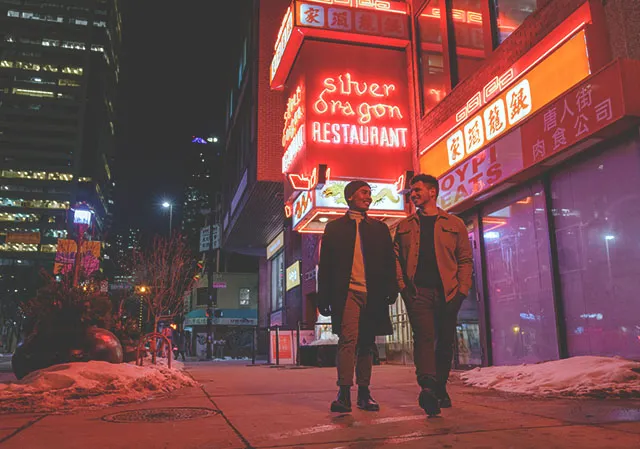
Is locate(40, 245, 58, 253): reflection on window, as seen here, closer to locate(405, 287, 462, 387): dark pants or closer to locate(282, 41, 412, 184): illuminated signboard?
locate(282, 41, 412, 184): illuminated signboard

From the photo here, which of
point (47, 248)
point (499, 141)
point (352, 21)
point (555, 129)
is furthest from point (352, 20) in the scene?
A: point (47, 248)

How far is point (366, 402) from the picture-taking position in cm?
436

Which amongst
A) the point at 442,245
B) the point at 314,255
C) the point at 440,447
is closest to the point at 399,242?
the point at 442,245

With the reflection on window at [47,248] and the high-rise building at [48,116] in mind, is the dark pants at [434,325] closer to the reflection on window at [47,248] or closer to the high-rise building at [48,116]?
the high-rise building at [48,116]

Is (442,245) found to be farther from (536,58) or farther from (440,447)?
(536,58)

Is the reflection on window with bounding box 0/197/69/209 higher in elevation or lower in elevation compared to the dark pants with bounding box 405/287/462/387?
higher

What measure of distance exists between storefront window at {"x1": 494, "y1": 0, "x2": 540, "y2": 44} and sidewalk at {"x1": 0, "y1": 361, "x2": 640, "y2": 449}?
694 centimetres

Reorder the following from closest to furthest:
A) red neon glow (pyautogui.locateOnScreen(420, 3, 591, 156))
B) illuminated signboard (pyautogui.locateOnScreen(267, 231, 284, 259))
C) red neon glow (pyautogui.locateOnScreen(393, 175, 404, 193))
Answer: red neon glow (pyautogui.locateOnScreen(420, 3, 591, 156)) → red neon glow (pyautogui.locateOnScreen(393, 175, 404, 193)) → illuminated signboard (pyautogui.locateOnScreen(267, 231, 284, 259))

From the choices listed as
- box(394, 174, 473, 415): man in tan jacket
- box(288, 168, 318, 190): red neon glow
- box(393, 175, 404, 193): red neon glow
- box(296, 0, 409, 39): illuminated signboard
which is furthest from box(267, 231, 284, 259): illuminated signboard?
box(394, 174, 473, 415): man in tan jacket

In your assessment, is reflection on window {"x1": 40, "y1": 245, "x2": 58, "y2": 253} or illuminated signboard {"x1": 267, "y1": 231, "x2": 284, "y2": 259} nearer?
illuminated signboard {"x1": 267, "y1": 231, "x2": 284, "y2": 259}

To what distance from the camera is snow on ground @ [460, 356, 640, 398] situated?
4836 mm

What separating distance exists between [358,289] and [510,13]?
7.57 m

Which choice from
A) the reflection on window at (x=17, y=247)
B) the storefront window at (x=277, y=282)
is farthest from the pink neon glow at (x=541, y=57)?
the reflection on window at (x=17, y=247)

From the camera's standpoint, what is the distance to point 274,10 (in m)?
21.2
